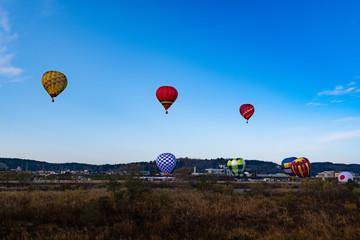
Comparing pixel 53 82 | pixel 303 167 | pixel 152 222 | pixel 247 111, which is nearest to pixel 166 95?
pixel 53 82

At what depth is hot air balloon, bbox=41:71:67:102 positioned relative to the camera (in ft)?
113

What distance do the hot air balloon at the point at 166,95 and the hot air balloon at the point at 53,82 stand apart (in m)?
13.7

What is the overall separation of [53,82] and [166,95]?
15435 millimetres

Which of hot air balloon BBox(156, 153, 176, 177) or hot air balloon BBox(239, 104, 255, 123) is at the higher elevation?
hot air balloon BBox(239, 104, 255, 123)

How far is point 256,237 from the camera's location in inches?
402

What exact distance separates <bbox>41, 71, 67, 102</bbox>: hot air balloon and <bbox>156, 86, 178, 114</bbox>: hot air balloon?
13.7m

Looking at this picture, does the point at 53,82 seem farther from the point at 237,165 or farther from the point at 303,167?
the point at 237,165

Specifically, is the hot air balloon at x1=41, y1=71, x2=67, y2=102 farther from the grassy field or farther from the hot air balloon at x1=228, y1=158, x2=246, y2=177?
the hot air balloon at x1=228, y1=158, x2=246, y2=177

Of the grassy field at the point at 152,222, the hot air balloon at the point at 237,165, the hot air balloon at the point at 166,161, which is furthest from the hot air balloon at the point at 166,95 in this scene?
the hot air balloon at the point at 237,165

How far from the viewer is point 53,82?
3428cm

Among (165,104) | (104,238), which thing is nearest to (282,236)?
(104,238)

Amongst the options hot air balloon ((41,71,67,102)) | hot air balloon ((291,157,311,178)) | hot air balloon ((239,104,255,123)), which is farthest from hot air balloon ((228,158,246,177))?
hot air balloon ((41,71,67,102))

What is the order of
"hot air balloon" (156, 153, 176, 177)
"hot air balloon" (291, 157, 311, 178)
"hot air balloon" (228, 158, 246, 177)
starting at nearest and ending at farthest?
"hot air balloon" (291, 157, 311, 178), "hot air balloon" (156, 153, 176, 177), "hot air balloon" (228, 158, 246, 177)

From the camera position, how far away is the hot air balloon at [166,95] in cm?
4044
